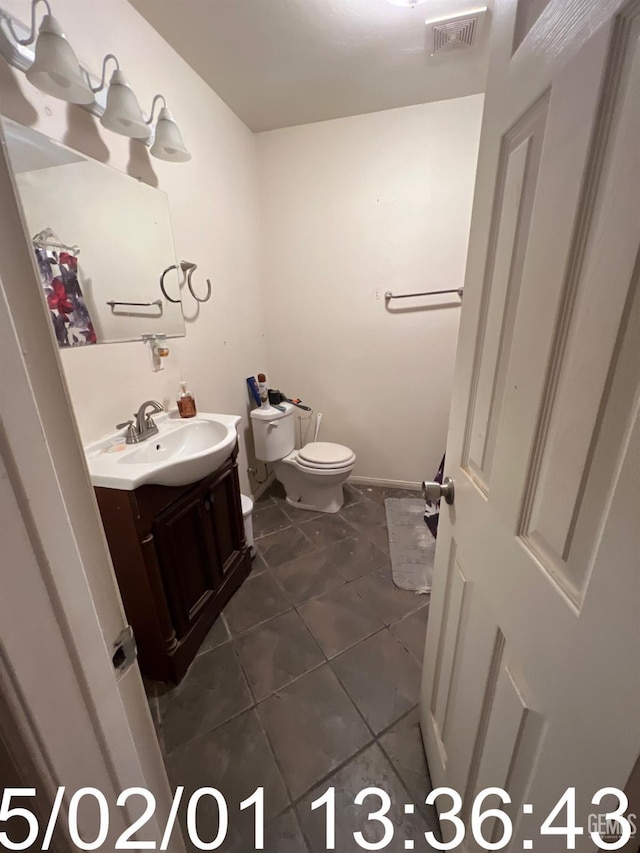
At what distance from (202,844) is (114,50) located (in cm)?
252

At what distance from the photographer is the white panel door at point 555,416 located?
0.32 m

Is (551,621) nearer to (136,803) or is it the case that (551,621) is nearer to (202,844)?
(136,803)

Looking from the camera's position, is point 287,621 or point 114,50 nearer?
point 114,50

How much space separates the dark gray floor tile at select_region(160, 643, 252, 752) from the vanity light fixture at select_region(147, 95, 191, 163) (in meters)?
2.07

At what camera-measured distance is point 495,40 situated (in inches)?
23.3

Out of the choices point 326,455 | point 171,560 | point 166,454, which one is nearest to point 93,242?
point 166,454

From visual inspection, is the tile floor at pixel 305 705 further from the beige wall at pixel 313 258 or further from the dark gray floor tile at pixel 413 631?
the beige wall at pixel 313 258

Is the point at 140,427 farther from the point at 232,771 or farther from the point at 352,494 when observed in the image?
the point at 352,494

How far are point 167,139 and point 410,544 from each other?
2.28 meters

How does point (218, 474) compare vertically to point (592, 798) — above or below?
below

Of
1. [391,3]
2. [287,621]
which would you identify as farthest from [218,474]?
[391,3]

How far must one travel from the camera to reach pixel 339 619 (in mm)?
1519

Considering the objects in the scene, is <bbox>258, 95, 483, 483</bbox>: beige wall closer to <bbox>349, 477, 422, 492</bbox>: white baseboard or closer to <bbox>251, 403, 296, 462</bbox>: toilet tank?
<bbox>349, 477, 422, 492</bbox>: white baseboard

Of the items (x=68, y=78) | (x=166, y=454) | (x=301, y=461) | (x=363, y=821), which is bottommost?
(x=363, y=821)
